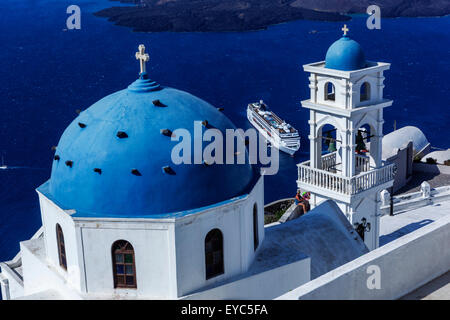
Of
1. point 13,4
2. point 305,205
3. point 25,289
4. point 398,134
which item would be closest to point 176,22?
point 13,4

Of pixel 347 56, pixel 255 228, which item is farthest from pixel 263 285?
pixel 347 56

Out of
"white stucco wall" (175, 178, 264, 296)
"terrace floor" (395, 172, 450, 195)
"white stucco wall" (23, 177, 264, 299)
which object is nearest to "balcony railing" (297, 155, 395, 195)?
"white stucco wall" (175, 178, 264, 296)

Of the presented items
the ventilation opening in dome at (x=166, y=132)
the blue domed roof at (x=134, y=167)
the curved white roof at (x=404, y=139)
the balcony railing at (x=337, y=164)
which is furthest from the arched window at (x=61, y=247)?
the curved white roof at (x=404, y=139)

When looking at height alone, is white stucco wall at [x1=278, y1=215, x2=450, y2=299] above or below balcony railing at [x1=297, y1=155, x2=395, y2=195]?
above

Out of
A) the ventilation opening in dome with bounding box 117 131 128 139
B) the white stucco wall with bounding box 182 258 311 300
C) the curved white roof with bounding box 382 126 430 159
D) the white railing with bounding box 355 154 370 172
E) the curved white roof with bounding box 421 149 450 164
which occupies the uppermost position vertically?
the ventilation opening in dome with bounding box 117 131 128 139

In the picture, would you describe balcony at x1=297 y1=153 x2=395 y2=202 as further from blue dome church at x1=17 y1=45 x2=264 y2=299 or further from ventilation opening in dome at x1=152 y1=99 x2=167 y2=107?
ventilation opening in dome at x1=152 y1=99 x2=167 y2=107

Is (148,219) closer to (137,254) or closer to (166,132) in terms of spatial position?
(137,254)
